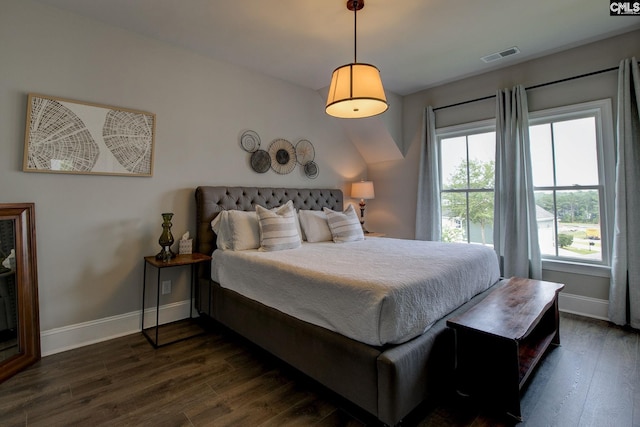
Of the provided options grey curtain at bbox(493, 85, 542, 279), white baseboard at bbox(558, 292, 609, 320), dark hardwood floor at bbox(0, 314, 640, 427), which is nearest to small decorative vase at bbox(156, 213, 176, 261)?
dark hardwood floor at bbox(0, 314, 640, 427)

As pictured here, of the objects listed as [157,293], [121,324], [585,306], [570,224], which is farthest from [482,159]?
[121,324]

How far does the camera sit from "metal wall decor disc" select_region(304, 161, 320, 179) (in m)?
4.07

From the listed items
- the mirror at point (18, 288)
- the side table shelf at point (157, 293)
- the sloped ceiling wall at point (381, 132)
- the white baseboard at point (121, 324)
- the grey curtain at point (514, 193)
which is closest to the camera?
the mirror at point (18, 288)

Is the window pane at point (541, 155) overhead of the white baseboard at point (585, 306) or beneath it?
overhead

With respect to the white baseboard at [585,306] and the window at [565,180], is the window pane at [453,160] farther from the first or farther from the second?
the white baseboard at [585,306]

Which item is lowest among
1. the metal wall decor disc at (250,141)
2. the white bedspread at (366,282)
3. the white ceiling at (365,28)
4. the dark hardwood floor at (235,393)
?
the dark hardwood floor at (235,393)

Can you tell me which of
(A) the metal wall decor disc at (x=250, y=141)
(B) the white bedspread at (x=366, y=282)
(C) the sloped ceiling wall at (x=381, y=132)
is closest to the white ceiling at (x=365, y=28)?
(A) the metal wall decor disc at (x=250, y=141)

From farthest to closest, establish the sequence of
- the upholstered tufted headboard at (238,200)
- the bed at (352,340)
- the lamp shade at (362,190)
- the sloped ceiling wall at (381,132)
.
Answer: the lamp shade at (362,190) → the sloped ceiling wall at (381,132) → the upholstered tufted headboard at (238,200) → the bed at (352,340)

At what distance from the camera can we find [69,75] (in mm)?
2381

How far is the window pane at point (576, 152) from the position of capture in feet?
10.2

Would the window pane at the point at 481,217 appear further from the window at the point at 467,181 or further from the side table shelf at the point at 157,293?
the side table shelf at the point at 157,293

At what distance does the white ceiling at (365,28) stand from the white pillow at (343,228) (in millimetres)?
1723

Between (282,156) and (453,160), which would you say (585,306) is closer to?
(453,160)

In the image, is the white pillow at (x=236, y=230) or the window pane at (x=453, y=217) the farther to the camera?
the window pane at (x=453, y=217)
